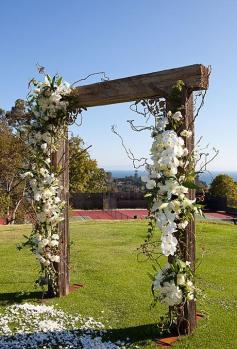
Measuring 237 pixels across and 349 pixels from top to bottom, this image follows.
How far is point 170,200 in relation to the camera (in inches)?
171

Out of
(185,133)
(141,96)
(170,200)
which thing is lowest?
(170,200)

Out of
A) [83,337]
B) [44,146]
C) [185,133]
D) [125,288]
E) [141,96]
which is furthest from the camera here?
[125,288]

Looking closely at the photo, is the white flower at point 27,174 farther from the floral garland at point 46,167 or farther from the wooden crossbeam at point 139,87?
the wooden crossbeam at point 139,87

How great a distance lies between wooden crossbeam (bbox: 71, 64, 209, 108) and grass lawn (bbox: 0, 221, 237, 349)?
198 centimetres

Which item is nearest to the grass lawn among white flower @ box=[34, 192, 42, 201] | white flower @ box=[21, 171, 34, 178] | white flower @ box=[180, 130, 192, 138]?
white flower @ box=[180, 130, 192, 138]

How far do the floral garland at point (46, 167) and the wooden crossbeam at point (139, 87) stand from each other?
0.30 metres

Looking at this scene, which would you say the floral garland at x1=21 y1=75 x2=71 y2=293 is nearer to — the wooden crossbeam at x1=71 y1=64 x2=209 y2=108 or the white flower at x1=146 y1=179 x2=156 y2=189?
the wooden crossbeam at x1=71 y1=64 x2=209 y2=108

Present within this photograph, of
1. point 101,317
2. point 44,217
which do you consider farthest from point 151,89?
point 101,317

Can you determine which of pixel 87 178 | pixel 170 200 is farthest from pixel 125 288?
pixel 87 178

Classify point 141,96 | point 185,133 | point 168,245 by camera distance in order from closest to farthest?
point 168,245 → point 185,133 → point 141,96

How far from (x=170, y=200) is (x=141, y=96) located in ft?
5.48

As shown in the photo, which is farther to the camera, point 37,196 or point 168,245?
point 37,196

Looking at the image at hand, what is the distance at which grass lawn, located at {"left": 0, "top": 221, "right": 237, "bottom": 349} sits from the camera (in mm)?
5215

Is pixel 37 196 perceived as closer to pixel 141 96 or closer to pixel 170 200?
pixel 141 96
